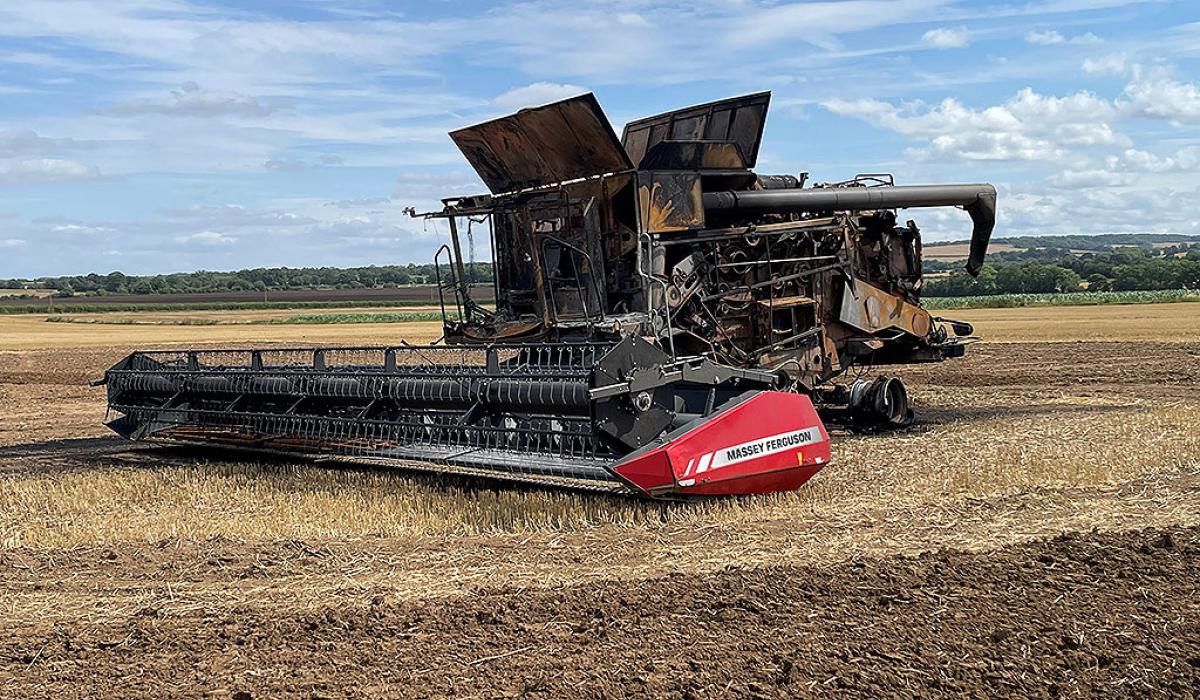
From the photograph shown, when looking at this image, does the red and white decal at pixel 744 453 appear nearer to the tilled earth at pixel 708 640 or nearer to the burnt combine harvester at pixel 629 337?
the burnt combine harvester at pixel 629 337

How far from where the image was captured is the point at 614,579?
20.7ft

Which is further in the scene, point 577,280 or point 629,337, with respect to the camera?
point 577,280

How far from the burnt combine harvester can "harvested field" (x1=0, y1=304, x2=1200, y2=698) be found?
0.38 metres

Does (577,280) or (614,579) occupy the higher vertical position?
(577,280)

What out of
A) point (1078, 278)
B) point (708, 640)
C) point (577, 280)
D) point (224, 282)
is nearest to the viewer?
point (708, 640)

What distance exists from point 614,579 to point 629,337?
2.21 metres

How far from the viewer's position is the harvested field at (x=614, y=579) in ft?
15.8

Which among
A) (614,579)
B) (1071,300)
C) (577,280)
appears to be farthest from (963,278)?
(614,579)

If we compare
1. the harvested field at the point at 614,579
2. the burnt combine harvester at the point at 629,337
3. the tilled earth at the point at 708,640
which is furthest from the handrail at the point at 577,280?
the tilled earth at the point at 708,640

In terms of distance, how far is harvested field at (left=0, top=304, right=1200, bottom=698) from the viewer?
4816 mm

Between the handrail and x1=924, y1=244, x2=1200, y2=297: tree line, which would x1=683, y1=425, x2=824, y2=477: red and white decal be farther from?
x1=924, y1=244, x2=1200, y2=297: tree line

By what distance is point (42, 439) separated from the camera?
45.3 ft

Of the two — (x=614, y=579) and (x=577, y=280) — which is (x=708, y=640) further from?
(x=577, y=280)

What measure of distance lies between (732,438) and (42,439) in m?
9.05
